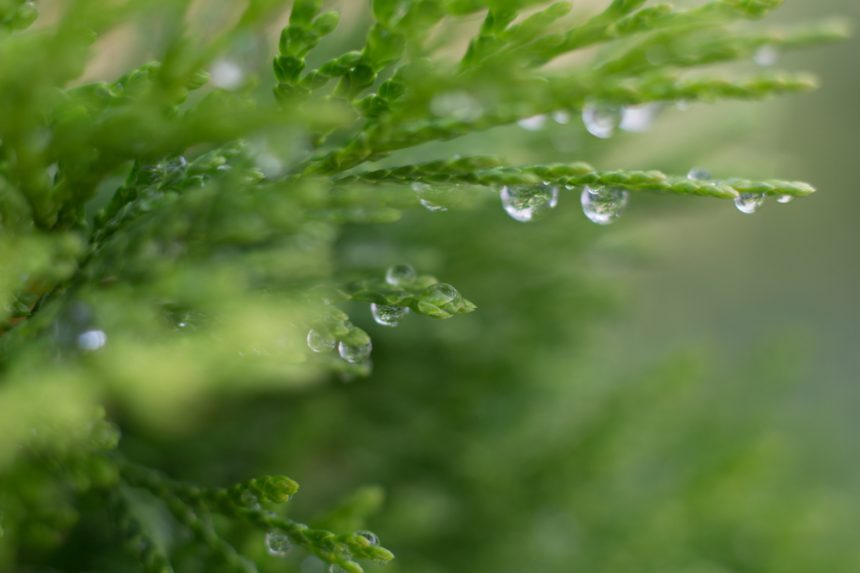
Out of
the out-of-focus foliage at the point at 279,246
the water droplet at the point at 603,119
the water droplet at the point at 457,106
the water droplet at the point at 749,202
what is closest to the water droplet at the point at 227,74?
the out-of-focus foliage at the point at 279,246

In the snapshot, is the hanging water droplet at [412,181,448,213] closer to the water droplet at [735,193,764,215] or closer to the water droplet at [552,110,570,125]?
the water droplet at [552,110,570,125]

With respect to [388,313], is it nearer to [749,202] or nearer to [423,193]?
[423,193]

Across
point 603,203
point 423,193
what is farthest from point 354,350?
point 603,203

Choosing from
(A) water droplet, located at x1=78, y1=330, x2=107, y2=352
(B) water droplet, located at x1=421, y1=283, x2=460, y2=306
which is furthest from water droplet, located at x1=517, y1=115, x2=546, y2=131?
(A) water droplet, located at x1=78, y1=330, x2=107, y2=352

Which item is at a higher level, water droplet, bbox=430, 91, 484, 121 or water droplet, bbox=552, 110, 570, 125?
water droplet, bbox=430, 91, 484, 121

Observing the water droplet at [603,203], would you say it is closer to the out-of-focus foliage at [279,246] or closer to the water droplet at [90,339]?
the out-of-focus foliage at [279,246]

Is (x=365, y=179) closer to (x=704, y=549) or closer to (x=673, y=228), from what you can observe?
(x=704, y=549)

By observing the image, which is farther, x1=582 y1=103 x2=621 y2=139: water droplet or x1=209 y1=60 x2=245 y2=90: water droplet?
x1=582 y1=103 x2=621 y2=139: water droplet
